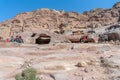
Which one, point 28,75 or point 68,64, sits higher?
point 68,64

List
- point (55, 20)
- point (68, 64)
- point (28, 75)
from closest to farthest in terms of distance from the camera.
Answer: point (28, 75) < point (68, 64) < point (55, 20)

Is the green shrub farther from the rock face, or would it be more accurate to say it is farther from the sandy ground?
the rock face

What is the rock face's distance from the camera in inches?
2884

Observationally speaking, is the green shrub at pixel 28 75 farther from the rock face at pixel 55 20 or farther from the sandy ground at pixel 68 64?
the rock face at pixel 55 20

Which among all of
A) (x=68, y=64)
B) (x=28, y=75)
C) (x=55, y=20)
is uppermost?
(x=55, y=20)

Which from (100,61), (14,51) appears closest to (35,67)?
(100,61)

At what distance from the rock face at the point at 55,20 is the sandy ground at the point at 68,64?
55.8 m

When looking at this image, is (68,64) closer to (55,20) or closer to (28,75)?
(28,75)

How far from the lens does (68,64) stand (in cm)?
1212

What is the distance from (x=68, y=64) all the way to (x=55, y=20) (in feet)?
222

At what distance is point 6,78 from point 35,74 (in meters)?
1.16

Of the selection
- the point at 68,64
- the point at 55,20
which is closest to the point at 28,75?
the point at 68,64

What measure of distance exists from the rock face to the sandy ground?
55799mm

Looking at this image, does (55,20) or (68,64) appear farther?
(55,20)
